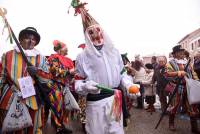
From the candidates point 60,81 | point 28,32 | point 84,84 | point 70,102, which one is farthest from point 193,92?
point 28,32

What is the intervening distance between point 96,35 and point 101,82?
61cm

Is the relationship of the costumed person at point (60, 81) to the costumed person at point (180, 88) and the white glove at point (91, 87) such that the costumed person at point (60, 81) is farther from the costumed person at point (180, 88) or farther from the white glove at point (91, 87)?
the white glove at point (91, 87)

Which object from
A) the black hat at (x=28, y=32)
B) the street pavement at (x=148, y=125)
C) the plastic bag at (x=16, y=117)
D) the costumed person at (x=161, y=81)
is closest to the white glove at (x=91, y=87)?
the plastic bag at (x=16, y=117)

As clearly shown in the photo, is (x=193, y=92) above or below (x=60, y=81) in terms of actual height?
below

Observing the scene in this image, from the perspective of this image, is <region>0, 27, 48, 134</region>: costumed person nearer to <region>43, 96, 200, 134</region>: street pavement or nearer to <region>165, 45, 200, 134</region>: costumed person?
<region>43, 96, 200, 134</region>: street pavement

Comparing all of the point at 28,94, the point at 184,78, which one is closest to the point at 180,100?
the point at 184,78

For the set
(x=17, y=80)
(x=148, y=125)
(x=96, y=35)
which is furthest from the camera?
(x=148, y=125)

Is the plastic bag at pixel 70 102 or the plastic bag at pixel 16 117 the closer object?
the plastic bag at pixel 16 117

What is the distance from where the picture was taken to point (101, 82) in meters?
3.26

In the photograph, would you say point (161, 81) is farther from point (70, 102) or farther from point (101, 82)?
point (101, 82)

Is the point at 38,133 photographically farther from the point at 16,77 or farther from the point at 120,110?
the point at 120,110

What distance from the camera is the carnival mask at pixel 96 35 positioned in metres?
3.44

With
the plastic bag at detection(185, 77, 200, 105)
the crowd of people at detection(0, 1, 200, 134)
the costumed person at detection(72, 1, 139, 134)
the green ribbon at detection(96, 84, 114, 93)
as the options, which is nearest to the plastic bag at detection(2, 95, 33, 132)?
the crowd of people at detection(0, 1, 200, 134)

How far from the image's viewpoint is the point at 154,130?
20.3 ft
